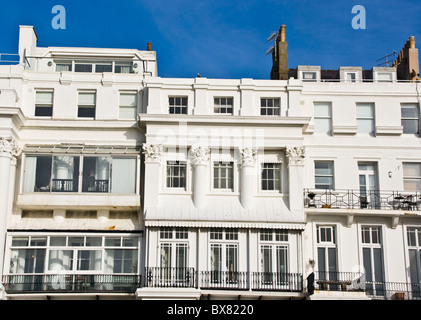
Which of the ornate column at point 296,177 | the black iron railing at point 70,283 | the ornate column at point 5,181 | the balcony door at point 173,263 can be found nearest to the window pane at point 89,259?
the black iron railing at point 70,283

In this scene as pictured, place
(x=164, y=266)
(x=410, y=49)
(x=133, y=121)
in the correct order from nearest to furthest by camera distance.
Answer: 1. (x=164, y=266)
2. (x=133, y=121)
3. (x=410, y=49)

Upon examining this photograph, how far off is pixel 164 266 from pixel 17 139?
33.2 feet

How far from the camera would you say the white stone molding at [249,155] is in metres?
36.3

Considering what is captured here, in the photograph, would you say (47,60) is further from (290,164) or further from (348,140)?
(348,140)

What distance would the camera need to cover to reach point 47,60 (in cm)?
3956

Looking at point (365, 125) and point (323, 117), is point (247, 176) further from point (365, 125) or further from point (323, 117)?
point (365, 125)

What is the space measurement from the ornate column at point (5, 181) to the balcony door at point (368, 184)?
1801cm

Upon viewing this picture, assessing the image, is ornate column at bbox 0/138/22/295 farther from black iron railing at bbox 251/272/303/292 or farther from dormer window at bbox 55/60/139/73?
black iron railing at bbox 251/272/303/292

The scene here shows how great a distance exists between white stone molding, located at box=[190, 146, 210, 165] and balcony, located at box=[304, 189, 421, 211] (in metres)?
5.50

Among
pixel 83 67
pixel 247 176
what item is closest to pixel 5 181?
pixel 83 67

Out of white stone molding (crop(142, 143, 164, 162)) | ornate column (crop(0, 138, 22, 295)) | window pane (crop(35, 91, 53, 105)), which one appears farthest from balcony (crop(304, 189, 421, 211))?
ornate column (crop(0, 138, 22, 295))

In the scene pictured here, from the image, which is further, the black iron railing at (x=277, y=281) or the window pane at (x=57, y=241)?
the window pane at (x=57, y=241)

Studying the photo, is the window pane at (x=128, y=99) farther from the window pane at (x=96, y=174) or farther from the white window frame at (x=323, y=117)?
the white window frame at (x=323, y=117)
